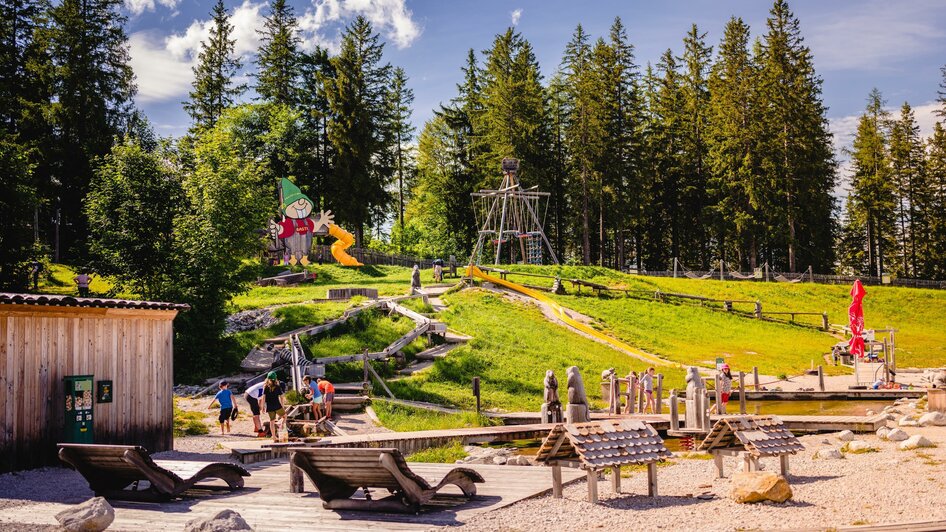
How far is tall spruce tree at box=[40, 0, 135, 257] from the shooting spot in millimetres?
47500

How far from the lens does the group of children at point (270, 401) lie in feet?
63.3

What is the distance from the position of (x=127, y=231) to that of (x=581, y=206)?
40.4 m

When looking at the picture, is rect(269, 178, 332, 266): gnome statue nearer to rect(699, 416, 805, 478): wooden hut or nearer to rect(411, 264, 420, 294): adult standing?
rect(411, 264, 420, 294): adult standing

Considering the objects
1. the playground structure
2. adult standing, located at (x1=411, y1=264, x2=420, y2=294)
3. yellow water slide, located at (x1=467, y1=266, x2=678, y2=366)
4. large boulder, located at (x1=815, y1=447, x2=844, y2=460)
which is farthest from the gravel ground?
the playground structure

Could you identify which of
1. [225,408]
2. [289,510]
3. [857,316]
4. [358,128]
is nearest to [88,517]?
[289,510]

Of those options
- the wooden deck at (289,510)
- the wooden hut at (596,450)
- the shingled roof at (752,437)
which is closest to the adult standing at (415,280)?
the wooden deck at (289,510)

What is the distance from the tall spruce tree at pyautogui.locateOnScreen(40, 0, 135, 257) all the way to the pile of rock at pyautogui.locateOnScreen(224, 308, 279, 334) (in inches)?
687

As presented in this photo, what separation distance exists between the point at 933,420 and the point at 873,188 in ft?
176

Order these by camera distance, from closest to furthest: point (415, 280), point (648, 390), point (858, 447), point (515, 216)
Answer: point (858, 447), point (648, 390), point (415, 280), point (515, 216)

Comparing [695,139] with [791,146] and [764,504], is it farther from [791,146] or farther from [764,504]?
[764,504]

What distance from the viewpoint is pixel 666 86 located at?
233ft

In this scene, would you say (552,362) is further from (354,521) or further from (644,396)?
(354,521)

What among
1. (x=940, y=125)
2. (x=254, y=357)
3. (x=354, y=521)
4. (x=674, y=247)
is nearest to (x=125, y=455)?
(x=354, y=521)

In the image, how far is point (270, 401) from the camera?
63.2 feet
